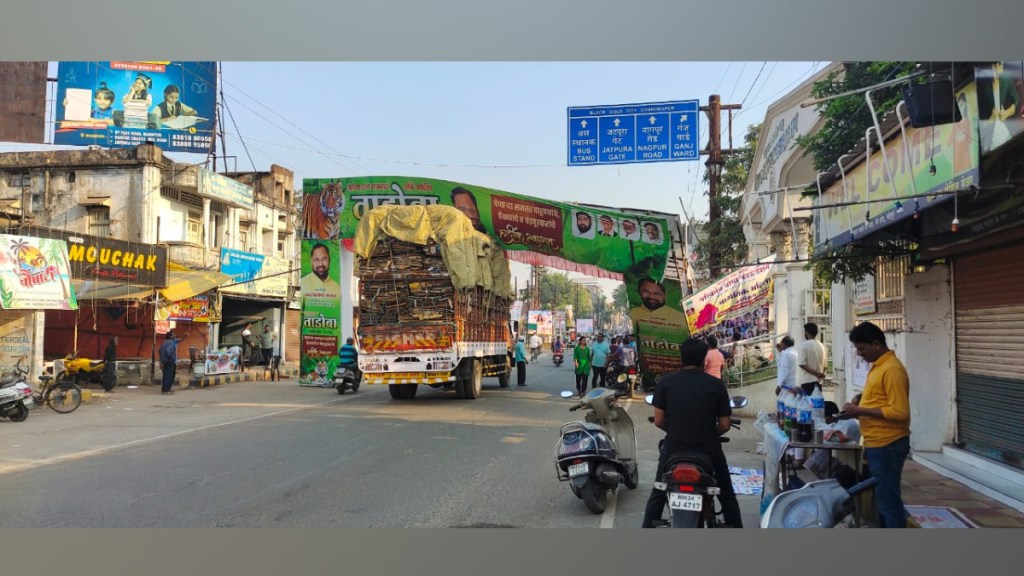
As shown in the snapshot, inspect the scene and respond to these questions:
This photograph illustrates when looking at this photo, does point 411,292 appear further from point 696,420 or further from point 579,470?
point 696,420

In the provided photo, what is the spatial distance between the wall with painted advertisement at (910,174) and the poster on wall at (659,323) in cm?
1153

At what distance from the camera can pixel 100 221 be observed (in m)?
26.6

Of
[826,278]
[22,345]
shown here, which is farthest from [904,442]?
[22,345]

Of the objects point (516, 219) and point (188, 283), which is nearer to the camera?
point (516, 219)

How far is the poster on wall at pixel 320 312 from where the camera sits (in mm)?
21634

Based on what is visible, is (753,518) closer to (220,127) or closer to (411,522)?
(411,522)

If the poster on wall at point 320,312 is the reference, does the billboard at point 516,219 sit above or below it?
above

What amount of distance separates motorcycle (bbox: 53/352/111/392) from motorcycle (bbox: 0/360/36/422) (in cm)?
598

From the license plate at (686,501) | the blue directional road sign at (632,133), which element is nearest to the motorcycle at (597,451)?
the license plate at (686,501)

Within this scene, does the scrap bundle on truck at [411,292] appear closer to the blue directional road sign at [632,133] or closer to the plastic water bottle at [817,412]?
the blue directional road sign at [632,133]

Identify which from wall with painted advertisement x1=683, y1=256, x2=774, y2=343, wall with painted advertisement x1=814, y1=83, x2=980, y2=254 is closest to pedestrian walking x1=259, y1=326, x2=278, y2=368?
wall with painted advertisement x1=683, y1=256, x2=774, y2=343

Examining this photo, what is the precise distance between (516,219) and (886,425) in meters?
16.2

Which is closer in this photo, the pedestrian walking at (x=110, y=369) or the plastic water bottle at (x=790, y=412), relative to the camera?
the plastic water bottle at (x=790, y=412)

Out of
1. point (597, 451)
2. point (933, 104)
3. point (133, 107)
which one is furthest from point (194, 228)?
point (933, 104)
